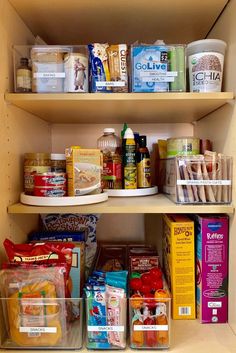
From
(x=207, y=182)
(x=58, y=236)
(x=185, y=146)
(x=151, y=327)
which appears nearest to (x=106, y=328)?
(x=151, y=327)

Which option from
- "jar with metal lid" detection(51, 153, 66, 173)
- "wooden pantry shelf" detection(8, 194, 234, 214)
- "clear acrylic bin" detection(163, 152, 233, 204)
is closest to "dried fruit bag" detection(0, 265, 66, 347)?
"wooden pantry shelf" detection(8, 194, 234, 214)

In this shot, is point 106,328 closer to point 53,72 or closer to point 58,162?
point 58,162

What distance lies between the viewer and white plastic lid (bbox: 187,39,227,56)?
877 mm

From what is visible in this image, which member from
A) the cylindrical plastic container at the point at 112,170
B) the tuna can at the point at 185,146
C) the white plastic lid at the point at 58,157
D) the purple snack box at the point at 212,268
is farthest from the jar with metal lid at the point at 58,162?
Answer: the purple snack box at the point at 212,268

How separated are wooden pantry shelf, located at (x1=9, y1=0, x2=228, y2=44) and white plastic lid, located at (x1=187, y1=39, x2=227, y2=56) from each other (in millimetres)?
113

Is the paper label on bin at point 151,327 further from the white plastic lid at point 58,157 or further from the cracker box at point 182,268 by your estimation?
Answer: the white plastic lid at point 58,157

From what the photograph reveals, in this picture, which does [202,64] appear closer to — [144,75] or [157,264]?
[144,75]

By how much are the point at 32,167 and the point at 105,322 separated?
1.61ft

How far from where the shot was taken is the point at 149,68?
88 cm

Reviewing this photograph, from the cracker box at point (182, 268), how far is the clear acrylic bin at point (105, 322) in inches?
8.8

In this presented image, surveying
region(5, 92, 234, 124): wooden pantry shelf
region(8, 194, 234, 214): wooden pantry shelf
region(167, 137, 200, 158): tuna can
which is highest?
region(5, 92, 234, 124): wooden pantry shelf

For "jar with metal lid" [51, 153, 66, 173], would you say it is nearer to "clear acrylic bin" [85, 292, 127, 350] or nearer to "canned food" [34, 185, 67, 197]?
"canned food" [34, 185, 67, 197]

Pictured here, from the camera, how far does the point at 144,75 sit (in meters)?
0.88

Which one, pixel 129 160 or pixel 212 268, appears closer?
pixel 212 268
